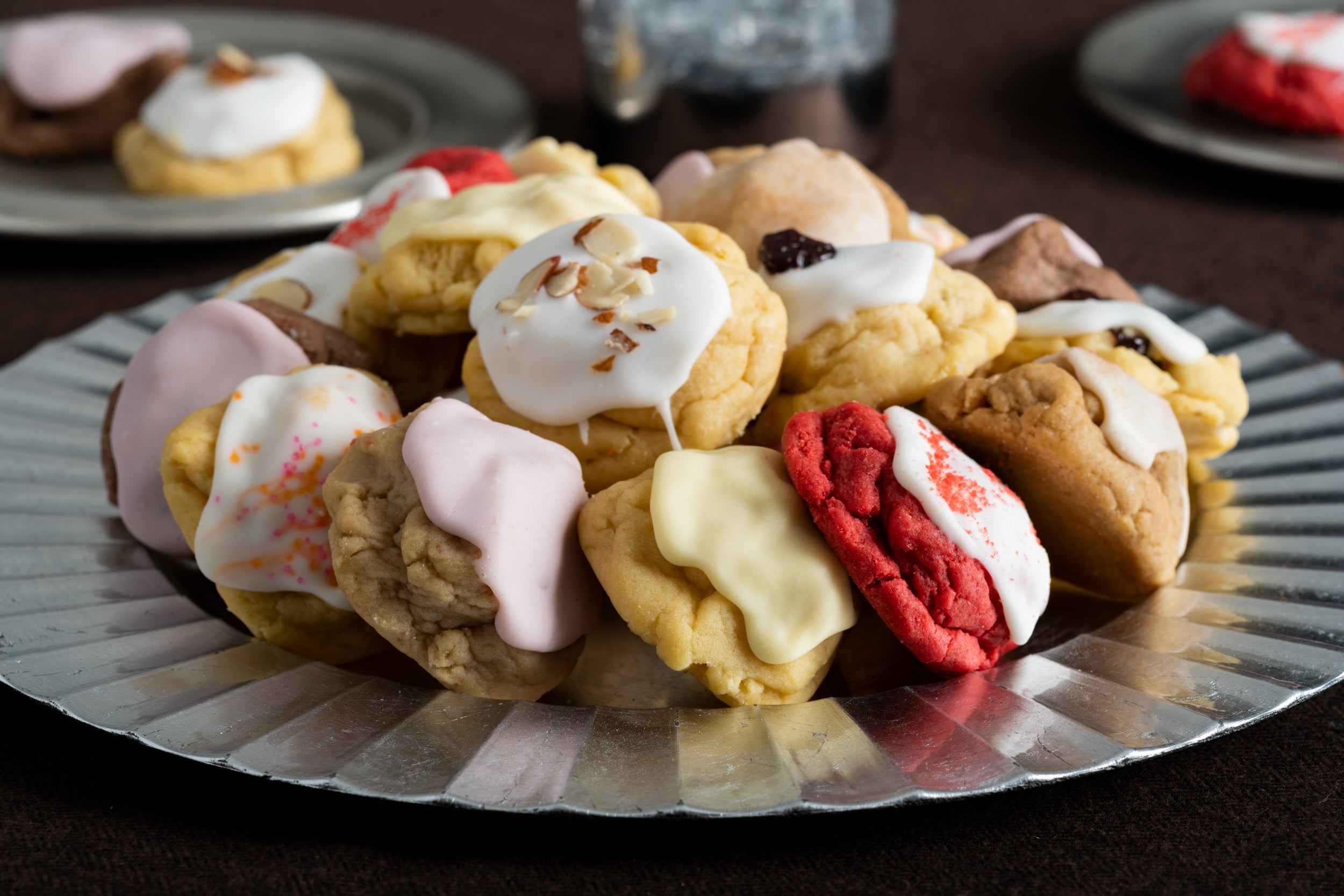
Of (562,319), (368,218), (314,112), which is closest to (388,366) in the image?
(368,218)

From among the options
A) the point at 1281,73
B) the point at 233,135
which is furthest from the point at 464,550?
the point at 1281,73

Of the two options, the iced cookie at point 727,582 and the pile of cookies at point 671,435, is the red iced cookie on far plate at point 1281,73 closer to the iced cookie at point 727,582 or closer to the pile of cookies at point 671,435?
the pile of cookies at point 671,435

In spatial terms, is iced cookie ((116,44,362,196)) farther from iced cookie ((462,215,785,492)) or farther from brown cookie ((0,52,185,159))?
iced cookie ((462,215,785,492))

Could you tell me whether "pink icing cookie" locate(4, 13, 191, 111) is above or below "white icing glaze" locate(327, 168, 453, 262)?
below

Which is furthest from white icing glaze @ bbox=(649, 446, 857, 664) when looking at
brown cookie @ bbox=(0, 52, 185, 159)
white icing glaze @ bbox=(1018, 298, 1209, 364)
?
brown cookie @ bbox=(0, 52, 185, 159)

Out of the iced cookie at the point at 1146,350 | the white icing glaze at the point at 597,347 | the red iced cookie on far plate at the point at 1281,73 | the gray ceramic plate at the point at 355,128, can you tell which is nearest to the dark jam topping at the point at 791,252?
the white icing glaze at the point at 597,347

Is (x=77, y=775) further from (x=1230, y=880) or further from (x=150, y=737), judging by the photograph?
(x=1230, y=880)
